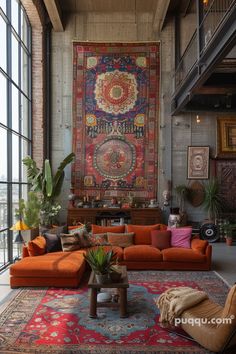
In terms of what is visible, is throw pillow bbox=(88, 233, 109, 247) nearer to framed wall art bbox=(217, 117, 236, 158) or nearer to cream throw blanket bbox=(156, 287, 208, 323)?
cream throw blanket bbox=(156, 287, 208, 323)

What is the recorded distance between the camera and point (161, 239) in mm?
6699

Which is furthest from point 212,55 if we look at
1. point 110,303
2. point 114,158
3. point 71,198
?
point 71,198

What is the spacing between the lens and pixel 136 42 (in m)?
9.84

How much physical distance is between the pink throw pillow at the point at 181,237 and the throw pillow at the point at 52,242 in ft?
7.92

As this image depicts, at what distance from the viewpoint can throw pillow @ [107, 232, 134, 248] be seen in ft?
22.2

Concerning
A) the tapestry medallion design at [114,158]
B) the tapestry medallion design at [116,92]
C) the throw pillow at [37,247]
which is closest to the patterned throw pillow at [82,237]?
the throw pillow at [37,247]

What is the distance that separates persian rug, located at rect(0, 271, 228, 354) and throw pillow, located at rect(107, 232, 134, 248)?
151 cm

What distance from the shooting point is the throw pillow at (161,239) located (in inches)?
262

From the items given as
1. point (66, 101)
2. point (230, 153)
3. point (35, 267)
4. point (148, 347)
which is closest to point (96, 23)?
point (66, 101)

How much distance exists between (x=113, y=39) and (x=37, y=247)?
702 centimetres

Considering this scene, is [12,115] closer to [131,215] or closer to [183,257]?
[131,215]

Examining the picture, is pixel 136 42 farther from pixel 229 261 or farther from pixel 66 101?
pixel 229 261

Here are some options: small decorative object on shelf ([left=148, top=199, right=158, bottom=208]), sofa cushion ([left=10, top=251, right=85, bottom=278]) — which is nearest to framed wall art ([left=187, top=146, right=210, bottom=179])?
small decorative object on shelf ([left=148, top=199, right=158, bottom=208])

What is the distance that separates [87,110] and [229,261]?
601 centimetres
